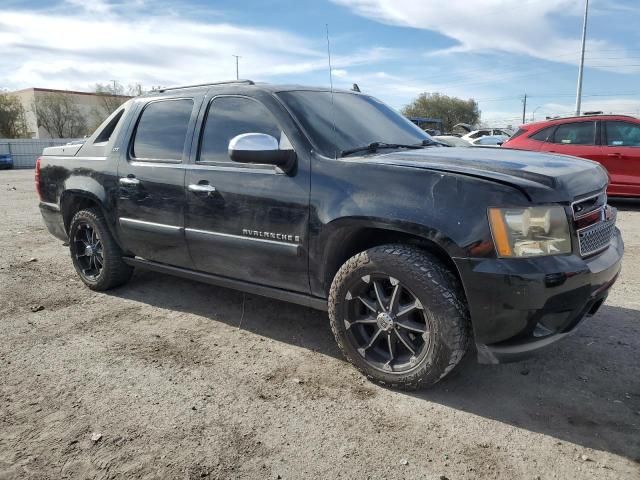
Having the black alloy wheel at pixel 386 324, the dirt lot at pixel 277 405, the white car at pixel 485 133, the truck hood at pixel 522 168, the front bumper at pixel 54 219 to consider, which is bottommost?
the dirt lot at pixel 277 405

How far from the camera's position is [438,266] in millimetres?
2707

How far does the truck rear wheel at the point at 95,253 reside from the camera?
14.8ft

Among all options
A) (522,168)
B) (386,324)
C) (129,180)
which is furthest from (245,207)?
(522,168)

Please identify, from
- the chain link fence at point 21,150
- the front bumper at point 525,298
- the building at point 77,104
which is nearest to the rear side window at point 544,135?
the front bumper at point 525,298

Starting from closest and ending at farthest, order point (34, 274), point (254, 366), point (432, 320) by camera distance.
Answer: point (432, 320), point (254, 366), point (34, 274)

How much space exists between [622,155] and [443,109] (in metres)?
66.2

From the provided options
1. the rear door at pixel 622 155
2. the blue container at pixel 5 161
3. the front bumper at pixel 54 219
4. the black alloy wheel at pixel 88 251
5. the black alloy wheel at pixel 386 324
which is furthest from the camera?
the blue container at pixel 5 161

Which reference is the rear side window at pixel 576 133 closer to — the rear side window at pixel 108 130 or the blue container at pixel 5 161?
the rear side window at pixel 108 130

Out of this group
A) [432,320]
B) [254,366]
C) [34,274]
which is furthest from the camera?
[34,274]

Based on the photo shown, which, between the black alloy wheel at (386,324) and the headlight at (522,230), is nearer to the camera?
the headlight at (522,230)

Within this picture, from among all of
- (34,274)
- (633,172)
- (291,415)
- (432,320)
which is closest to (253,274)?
(291,415)

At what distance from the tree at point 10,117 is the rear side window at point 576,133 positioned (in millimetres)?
46802

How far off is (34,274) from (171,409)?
3.48m

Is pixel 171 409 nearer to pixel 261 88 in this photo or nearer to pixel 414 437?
pixel 414 437
